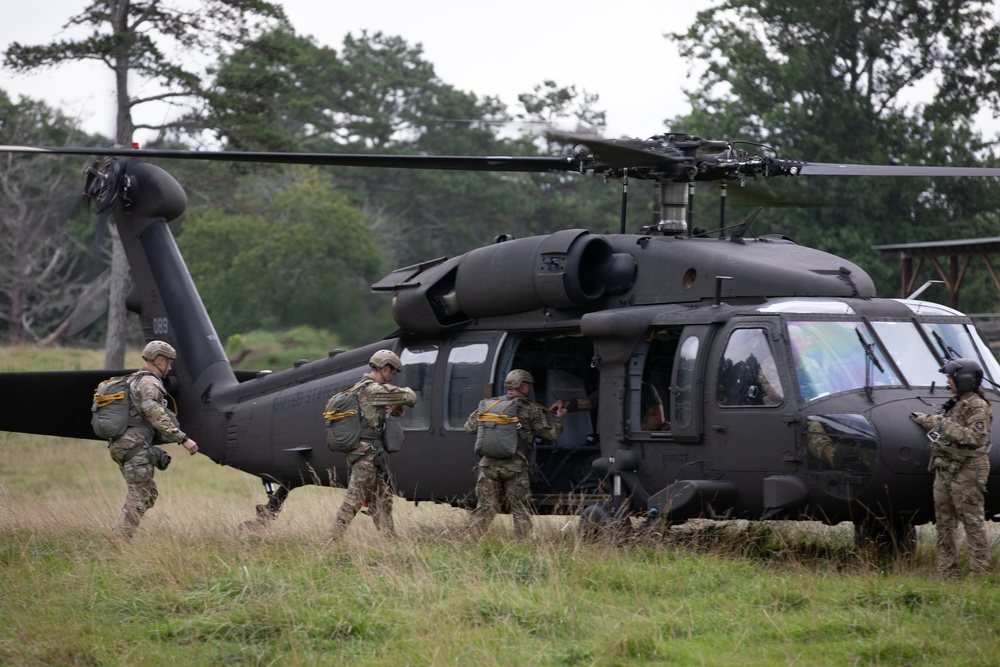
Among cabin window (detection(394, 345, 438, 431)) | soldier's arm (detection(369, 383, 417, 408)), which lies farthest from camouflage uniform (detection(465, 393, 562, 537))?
cabin window (detection(394, 345, 438, 431))

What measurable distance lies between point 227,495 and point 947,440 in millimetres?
11509

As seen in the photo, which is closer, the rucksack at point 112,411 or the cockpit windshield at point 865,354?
the cockpit windshield at point 865,354

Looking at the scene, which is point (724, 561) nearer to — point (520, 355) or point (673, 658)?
point (673, 658)

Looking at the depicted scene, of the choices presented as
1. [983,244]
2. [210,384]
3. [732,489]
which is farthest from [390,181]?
[732,489]

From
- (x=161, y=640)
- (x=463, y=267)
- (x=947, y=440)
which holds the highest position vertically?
(x=463, y=267)

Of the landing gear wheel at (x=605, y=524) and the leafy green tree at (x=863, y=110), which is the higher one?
the leafy green tree at (x=863, y=110)

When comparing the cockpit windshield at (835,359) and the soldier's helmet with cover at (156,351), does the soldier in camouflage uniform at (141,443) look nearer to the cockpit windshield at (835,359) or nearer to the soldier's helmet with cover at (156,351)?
the soldier's helmet with cover at (156,351)

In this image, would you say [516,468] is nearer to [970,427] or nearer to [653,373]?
[653,373]

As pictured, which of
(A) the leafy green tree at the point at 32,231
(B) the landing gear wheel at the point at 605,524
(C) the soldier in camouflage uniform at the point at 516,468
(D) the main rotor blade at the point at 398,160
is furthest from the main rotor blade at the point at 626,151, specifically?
(A) the leafy green tree at the point at 32,231

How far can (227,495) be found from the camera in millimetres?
16781

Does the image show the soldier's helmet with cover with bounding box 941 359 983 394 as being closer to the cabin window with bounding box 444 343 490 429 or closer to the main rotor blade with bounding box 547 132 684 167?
the main rotor blade with bounding box 547 132 684 167

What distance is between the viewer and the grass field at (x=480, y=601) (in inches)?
246

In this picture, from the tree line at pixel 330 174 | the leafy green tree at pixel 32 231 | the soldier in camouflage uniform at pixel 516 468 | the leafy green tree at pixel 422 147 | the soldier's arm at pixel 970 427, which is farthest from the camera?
the leafy green tree at pixel 422 147

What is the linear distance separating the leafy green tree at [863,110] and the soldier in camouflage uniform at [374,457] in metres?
21.8
